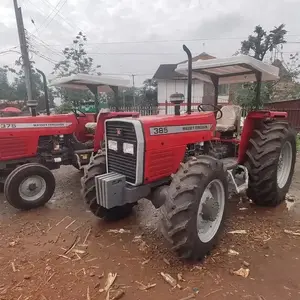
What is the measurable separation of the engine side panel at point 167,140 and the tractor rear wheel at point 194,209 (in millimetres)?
356

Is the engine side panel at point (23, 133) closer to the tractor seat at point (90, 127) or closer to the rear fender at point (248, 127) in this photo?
the tractor seat at point (90, 127)

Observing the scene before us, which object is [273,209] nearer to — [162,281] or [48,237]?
[162,281]

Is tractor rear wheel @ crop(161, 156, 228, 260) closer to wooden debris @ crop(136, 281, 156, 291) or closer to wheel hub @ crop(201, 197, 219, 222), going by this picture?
wheel hub @ crop(201, 197, 219, 222)

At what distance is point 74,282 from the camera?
256 cm

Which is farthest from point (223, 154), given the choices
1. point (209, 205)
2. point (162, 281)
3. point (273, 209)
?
point (162, 281)

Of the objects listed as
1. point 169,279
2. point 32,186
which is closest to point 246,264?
point 169,279

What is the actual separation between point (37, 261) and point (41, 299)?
25.8 inches

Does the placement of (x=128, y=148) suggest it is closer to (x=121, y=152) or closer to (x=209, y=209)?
(x=121, y=152)

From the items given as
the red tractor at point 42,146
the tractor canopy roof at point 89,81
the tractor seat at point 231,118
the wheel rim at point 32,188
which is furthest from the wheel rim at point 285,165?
the wheel rim at point 32,188

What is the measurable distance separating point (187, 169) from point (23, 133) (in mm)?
3476

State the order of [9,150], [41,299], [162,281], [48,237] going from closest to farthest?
[41,299], [162,281], [48,237], [9,150]

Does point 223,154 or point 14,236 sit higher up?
point 223,154

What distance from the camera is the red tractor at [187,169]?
2.67 metres

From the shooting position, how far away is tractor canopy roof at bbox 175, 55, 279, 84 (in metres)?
3.61
